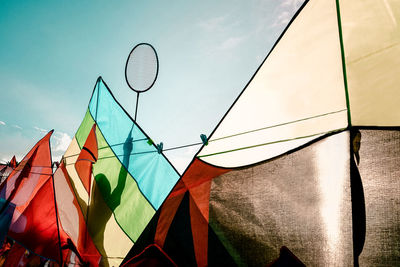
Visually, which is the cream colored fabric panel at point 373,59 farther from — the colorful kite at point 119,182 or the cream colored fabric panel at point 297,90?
the colorful kite at point 119,182

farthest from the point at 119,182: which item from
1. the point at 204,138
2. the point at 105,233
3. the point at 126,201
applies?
the point at 204,138

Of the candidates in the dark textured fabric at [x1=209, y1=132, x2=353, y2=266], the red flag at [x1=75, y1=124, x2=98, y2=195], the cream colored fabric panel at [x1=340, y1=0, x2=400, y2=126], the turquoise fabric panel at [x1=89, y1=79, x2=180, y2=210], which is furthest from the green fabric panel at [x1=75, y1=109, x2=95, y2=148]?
the cream colored fabric panel at [x1=340, y1=0, x2=400, y2=126]

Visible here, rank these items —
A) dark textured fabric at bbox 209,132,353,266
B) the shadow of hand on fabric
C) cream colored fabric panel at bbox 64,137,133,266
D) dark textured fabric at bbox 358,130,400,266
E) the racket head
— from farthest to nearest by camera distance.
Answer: the racket head, the shadow of hand on fabric, cream colored fabric panel at bbox 64,137,133,266, dark textured fabric at bbox 209,132,353,266, dark textured fabric at bbox 358,130,400,266

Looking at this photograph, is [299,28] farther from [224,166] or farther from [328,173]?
[224,166]

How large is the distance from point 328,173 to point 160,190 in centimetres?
172

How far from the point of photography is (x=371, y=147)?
1137 millimetres

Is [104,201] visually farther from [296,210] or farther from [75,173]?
[296,210]

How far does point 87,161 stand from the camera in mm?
2623

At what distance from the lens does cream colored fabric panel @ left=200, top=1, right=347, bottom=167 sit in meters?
1.22

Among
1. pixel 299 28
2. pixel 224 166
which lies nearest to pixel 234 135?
pixel 224 166

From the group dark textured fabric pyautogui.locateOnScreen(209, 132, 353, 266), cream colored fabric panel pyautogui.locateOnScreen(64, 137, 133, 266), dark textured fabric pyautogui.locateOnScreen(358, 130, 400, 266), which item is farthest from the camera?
cream colored fabric panel pyautogui.locateOnScreen(64, 137, 133, 266)

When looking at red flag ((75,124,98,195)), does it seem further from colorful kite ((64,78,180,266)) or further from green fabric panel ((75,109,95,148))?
green fabric panel ((75,109,95,148))

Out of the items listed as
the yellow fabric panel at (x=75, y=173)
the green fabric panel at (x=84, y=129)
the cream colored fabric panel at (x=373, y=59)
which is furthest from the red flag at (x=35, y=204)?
the cream colored fabric panel at (x=373, y=59)

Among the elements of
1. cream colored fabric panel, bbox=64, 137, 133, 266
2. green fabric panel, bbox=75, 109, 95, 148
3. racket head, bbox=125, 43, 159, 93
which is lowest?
cream colored fabric panel, bbox=64, 137, 133, 266
